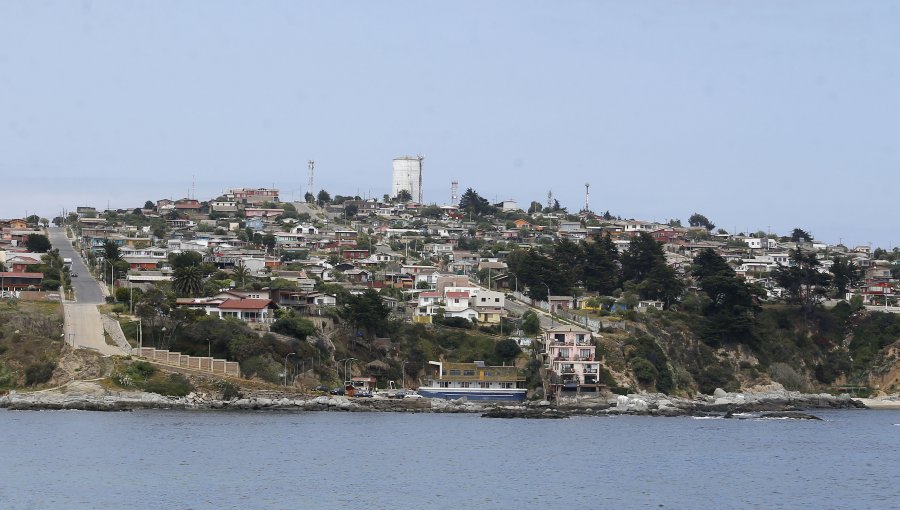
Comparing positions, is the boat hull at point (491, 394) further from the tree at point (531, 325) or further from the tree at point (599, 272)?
the tree at point (599, 272)

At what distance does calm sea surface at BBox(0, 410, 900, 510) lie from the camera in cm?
4991

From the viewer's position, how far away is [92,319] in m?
81.7

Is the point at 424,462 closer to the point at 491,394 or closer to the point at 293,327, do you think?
the point at 293,327

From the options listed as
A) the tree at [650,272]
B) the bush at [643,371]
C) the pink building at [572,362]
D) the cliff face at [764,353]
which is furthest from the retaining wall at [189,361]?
the tree at [650,272]

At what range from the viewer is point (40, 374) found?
7444 centimetres

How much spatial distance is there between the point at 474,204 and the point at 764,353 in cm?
7632

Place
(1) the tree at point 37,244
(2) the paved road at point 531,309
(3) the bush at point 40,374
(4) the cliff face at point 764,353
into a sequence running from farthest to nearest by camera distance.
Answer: (1) the tree at point 37,244, (2) the paved road at point 531,309, (4) the cliff face at point 764,353, (3) the bush at point 40,374

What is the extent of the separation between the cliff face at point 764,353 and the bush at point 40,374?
112ft

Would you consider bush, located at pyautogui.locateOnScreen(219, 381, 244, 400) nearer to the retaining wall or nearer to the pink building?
the retaining wall

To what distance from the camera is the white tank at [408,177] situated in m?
178

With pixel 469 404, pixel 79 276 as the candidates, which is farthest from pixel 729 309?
pixel 79 276

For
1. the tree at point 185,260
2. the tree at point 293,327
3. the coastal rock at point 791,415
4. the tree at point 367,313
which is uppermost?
the tree at point 185,260

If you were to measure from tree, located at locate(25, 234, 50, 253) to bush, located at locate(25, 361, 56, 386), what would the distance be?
128 ft

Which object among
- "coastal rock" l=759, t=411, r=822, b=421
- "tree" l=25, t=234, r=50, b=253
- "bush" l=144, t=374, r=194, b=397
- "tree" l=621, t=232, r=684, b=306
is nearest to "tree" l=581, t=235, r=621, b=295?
"tree" l=621, t=232, r=684, b=306
